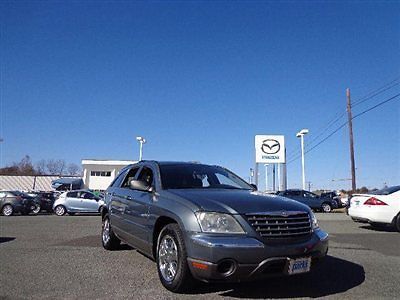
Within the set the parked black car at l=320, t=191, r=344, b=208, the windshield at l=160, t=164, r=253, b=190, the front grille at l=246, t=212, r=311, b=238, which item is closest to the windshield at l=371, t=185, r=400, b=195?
the windshield at l=160, t=164, r=253, b=190

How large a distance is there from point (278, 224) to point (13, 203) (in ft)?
69.9

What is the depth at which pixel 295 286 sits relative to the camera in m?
4.89

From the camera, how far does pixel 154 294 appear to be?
4.57 meters

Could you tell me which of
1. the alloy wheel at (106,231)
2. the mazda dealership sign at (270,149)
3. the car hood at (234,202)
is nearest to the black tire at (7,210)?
the alloy wheel at (106,231)

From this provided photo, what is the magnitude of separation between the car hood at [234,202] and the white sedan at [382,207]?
769 cm

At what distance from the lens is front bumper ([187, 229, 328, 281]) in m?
4.08

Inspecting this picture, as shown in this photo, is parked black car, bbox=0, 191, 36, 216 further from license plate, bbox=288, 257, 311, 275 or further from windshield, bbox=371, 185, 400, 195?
license plate, bbox=288, 257, 311, 275

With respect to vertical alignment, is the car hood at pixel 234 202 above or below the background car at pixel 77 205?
above

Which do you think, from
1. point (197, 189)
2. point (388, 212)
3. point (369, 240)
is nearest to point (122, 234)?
point (197, 189)

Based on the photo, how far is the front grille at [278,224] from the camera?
168 inches

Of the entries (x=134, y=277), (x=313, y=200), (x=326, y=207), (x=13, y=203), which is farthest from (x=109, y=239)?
(x=326, y=207)

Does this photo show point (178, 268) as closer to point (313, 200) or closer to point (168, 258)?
point (168, 258)

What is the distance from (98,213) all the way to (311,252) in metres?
20.5

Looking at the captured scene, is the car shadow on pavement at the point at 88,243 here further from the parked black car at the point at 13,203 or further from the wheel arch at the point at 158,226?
the parked black car at the point at 13,203
